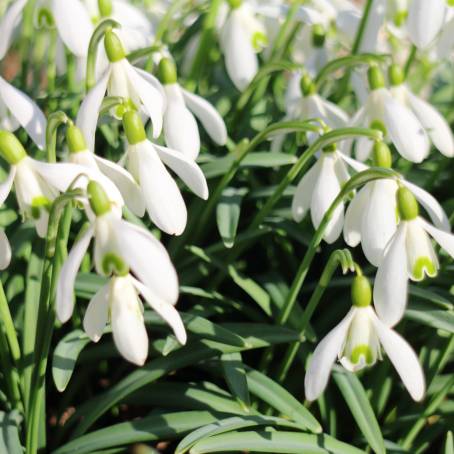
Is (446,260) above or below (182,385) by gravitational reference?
above

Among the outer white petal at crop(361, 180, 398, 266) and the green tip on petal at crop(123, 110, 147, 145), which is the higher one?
the green tip on petal at crop(123, 110, 147, 145)

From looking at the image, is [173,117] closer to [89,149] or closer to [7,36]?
[89,149]

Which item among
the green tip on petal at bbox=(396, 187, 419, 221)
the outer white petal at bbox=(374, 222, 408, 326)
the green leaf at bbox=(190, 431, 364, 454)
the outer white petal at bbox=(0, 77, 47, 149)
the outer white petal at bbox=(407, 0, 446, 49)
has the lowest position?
the green leaf at bbox=(190, 431, 364, 454)

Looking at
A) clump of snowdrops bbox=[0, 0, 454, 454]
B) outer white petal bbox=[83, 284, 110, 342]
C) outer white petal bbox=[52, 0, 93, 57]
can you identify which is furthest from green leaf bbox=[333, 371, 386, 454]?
outer white petal bbox=[52, 0, 93, 57]

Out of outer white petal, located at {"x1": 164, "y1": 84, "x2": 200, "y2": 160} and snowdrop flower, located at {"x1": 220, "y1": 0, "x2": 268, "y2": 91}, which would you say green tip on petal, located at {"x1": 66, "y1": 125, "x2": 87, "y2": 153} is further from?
snowdrop flower, located at {"x1": 220, "y1": 0, "x2": 268, "y2": 91}

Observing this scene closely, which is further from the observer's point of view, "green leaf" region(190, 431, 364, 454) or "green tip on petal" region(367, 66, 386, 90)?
"green tip on petal" region(367, 66, 386, 90)

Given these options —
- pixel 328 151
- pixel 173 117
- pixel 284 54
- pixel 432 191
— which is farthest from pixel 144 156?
pixel 432 191
